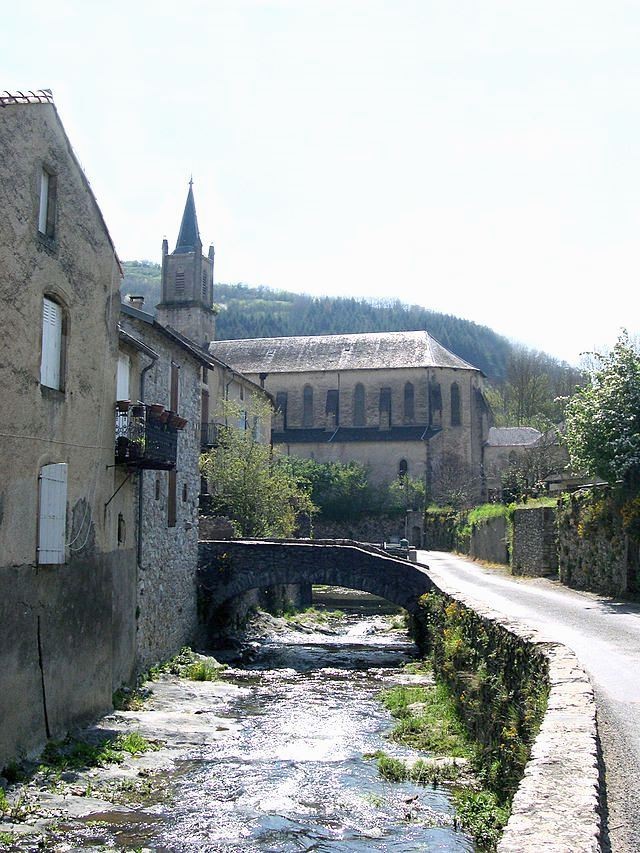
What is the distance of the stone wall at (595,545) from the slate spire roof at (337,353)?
135 feet

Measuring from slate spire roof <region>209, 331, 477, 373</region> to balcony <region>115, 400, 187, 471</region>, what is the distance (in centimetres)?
5020

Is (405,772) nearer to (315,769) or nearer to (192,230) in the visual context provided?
(315,769)

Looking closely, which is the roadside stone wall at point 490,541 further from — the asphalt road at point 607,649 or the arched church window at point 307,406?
the arched church window at point 307,406

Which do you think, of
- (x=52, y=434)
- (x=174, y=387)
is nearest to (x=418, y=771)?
(x=52, y=434)

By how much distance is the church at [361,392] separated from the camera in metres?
62.4

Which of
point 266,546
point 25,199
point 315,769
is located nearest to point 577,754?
point 315,769

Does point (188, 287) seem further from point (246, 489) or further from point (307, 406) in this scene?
point (246, 489)

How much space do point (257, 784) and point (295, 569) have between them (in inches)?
593

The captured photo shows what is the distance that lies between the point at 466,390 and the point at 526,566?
121 ft

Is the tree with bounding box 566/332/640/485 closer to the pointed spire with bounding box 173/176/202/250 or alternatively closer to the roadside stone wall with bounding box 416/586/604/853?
the roadside stone wall with bounding box 416/586/604/853

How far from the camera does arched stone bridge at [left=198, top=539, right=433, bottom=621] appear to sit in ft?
90.2

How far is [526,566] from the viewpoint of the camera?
101ft

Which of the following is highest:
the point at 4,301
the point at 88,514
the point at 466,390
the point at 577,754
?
the point at 466,390

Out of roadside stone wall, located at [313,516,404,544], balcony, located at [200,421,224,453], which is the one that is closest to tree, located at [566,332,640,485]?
balcony, located at [200,421,224,453]
